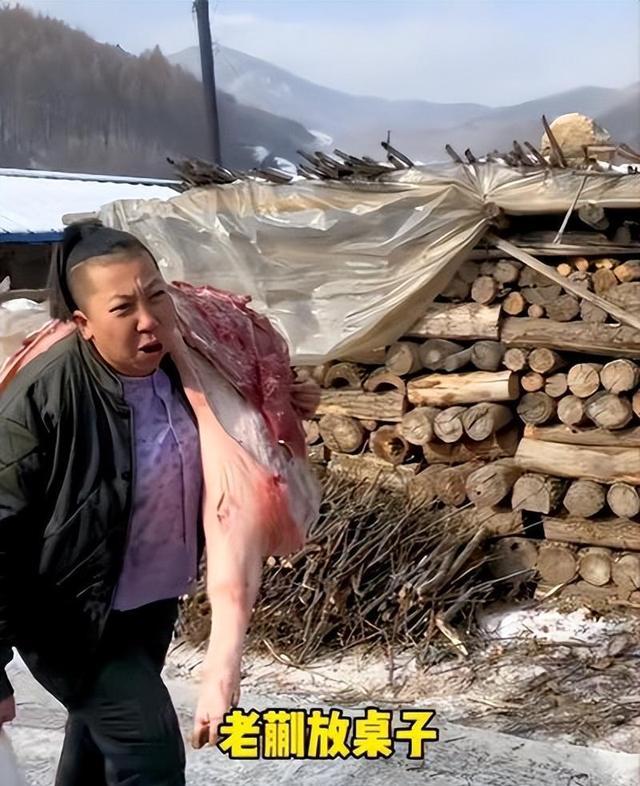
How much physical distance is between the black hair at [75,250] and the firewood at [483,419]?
9.49 feet

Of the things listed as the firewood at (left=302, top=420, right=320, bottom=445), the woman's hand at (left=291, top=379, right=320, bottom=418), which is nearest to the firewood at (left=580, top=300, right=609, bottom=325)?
the firewood at (left=302, top=420, right=320, bottom=445)

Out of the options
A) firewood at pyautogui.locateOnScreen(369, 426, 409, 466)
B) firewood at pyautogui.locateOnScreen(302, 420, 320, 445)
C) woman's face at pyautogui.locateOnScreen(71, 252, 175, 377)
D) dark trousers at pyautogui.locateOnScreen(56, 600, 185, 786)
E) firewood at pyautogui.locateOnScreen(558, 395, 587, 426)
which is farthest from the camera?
firewood at pyautogui.locateOnScreen(302, 420, 320, 445)

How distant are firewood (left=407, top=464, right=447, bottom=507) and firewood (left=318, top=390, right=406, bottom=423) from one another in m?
0.30

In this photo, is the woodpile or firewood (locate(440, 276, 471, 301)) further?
firewood (locate(440, 276, 471, 301))

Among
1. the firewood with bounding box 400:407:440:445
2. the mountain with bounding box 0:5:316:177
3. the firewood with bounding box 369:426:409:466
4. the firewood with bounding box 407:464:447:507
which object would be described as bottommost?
the firewood with bounding box 407:464:447:507

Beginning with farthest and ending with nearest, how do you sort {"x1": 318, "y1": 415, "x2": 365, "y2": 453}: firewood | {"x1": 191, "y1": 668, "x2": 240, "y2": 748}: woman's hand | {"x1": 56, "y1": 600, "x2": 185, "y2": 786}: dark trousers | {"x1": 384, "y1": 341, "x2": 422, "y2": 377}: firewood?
1. {"x1": 318, "y1": 415, "x2": 365, "y2": 453}: firewood
2. {"x1": 384, "y1": 341, "x2": 422, "y2": 377}: firewood
3. {"x1": 56, "y1": 600, "x2": 185, "y2": 786}: dark trousers
4. {"x1": 191, "y1": 668, "x2": 240, "y2": 748}: woman's hand

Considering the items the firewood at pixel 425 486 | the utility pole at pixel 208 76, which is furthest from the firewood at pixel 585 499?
the utility pole at pixel 208 76

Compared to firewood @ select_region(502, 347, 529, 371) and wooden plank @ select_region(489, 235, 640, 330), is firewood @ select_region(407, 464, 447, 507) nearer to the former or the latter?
firewood @ select_region(502, 347, 529, 371)

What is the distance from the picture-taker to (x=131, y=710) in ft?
5.98

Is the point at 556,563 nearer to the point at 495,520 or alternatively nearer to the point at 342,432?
the point at 495,520

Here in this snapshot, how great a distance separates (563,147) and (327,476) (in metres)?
2.06

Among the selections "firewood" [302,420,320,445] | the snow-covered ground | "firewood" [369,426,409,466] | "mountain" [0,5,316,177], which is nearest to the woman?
the snow-covered ground

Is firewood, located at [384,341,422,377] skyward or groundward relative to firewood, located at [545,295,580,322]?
groundward

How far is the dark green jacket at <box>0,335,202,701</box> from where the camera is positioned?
5.46 feet
